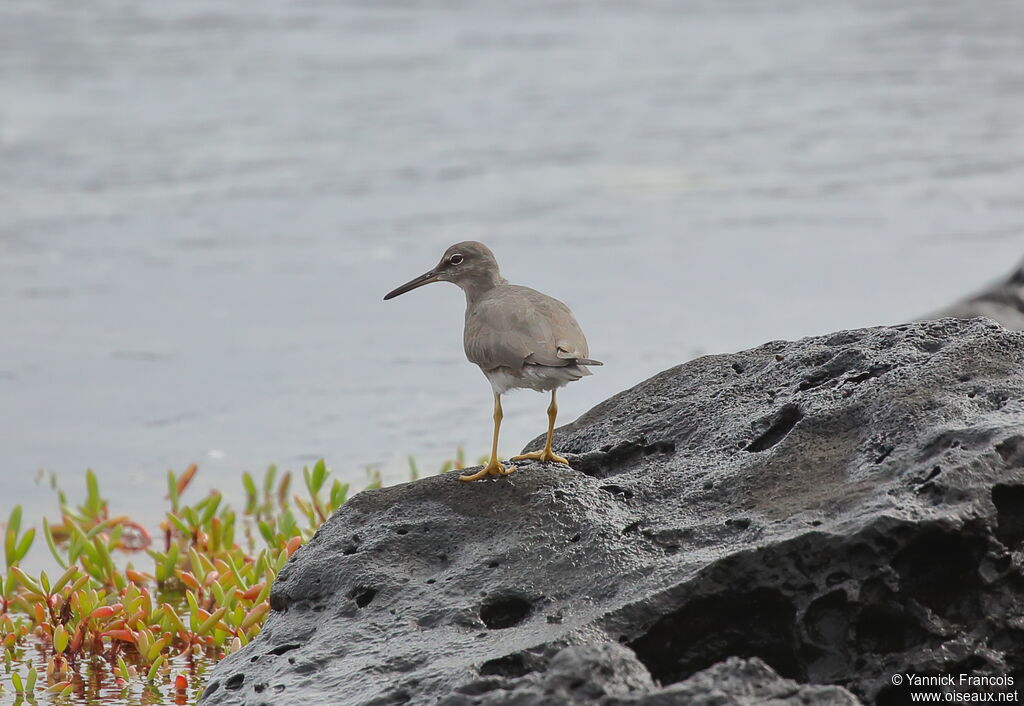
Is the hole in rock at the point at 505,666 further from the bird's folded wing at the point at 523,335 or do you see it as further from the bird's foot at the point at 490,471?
the bird's folded wing at the point at 523,335

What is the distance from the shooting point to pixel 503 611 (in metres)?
4.21

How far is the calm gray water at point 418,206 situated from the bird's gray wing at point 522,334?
3148 mm

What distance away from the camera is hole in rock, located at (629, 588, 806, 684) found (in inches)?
155

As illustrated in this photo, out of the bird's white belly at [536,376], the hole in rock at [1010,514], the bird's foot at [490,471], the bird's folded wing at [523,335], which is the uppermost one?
the bird's folded wing at [523,335]

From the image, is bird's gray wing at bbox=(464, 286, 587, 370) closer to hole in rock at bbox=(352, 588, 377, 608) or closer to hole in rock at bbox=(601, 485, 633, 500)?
hole in rock at bbox=(601, 485, 633, 500)

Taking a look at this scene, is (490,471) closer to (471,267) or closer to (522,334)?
(522,334)

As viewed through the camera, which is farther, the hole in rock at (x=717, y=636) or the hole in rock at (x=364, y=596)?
the hole in rock at (x=364, y=596)

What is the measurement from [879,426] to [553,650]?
4.17 ft

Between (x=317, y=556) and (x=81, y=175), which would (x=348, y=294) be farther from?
(x=317, y=556)

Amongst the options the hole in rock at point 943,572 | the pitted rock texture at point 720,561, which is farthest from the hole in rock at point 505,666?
the hole in rock at point 943,572

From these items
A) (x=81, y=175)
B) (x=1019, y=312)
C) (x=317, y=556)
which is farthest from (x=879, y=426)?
(x=81, y=175)

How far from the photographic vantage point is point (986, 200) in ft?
48.2

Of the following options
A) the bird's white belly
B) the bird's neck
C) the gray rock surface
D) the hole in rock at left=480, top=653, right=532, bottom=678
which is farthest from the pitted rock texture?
the gray rock surface

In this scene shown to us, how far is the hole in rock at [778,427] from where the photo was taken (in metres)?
4.64
